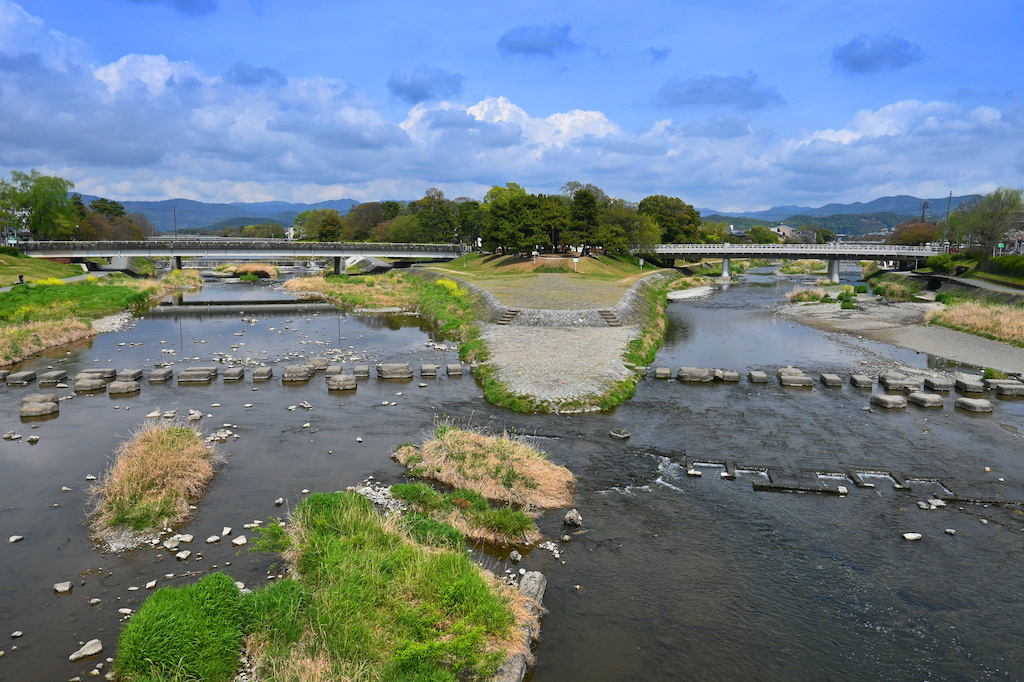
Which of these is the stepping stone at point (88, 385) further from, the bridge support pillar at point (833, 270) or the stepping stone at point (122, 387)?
the bridge support pillar at point (833, 270)

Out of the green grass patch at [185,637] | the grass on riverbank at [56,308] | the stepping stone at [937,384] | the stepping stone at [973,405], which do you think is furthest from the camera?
the grass on riverbank at [56,308]

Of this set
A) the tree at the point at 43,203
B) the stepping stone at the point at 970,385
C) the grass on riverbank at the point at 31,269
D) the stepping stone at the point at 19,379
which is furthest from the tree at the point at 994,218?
the tree at the point at 43,203

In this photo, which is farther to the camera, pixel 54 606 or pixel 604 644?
pixel 54 606

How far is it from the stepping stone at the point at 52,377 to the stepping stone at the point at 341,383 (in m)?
12.5

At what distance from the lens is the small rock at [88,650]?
9.43 meters

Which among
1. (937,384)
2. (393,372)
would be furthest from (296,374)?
(937,384)

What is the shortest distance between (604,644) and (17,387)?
94.6 ft

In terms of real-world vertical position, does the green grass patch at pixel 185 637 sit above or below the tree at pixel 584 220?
below

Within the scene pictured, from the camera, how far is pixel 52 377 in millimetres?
26375

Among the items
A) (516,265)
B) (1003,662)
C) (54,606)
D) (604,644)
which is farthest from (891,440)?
(516,265)

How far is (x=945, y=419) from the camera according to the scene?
22.0 m

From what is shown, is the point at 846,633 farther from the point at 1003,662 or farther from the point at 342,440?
the point at 342,440

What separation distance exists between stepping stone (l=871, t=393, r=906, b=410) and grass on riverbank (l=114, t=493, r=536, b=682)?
19703mm

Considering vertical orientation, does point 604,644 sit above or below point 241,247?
below
